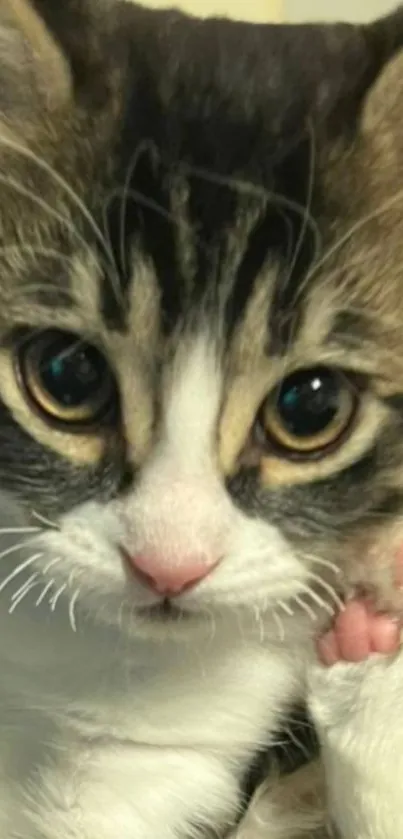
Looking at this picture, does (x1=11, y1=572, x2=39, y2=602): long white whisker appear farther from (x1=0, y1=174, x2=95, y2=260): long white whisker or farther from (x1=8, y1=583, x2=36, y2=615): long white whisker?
(x1=0, y1=174, x2=95, y2=260): long white whisker

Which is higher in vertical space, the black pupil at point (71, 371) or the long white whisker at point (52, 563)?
the black pupil at point (71, 371)

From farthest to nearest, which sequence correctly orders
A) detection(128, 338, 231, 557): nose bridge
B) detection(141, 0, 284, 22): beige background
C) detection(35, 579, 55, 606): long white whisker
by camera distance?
detection(141, 0, 284, 22): beige background < detection(35, 579, 55, 606): long white whisker < detection(128, 338, 231, 557): nose bridge

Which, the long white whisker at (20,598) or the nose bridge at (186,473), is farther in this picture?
the long white whisker at (20,598)

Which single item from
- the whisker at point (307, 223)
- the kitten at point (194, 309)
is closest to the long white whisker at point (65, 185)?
the kitten at point (194, 309)

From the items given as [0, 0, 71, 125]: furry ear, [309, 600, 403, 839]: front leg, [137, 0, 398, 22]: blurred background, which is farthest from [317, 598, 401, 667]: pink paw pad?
[137, 0, 398, 22]: blurred background

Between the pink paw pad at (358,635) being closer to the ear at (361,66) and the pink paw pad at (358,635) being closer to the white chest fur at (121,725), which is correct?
the white chest fur at (121,725)

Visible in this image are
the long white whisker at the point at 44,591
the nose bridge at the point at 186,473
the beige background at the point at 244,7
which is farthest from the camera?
the beige background at the point at 244,7

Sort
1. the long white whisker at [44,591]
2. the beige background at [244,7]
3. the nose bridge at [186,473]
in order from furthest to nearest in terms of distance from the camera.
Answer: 1. the beige background at [244,7]
2. the long white whisker at [44,591]
3. the nose bridge at [186,473]

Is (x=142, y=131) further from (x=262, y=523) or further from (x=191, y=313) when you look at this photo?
(x=262, y=523)
